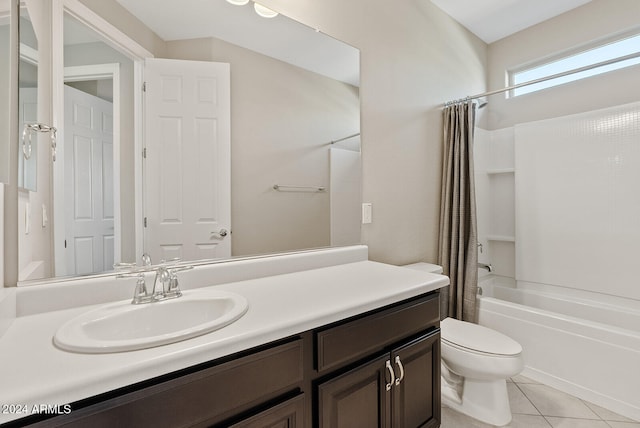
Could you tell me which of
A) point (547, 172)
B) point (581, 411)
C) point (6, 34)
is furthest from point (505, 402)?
point (6, 34)

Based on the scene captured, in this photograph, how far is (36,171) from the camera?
0.97 metres

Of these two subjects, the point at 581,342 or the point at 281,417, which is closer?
the point at 281,417

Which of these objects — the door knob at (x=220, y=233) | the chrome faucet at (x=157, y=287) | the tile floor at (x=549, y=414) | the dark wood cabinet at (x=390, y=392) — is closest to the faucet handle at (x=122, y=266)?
the chrome faucet at (x=157, y=287)

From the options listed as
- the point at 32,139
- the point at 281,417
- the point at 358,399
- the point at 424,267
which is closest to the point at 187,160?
the point at 32,139

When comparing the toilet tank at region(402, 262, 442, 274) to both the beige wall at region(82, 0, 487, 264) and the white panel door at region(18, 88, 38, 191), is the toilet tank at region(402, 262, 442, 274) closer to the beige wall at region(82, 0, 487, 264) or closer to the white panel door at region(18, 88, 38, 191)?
the beige wall at region(82, 0, 487, 264)

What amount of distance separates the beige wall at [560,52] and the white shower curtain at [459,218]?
92 cm

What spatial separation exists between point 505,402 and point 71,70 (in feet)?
7.98

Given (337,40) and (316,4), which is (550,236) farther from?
(316,4)

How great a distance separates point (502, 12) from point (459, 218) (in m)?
1.78

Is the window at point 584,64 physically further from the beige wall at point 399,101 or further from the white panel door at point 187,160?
the white panel door at point 187,160

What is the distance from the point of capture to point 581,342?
172cm

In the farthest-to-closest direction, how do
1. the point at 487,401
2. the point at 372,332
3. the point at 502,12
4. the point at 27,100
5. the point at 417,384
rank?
the point at 502,12, the point at 487,401, the point at 417,384, the point at 372,332, the point at 27,100

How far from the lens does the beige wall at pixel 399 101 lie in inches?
71.5

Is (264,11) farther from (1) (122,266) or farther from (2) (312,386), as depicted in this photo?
(2) (312,386)
